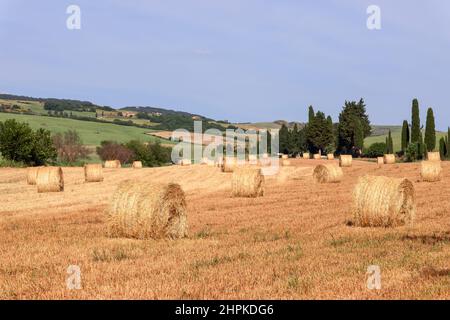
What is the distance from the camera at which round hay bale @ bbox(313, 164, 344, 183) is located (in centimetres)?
3669

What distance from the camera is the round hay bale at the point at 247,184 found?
27.9m

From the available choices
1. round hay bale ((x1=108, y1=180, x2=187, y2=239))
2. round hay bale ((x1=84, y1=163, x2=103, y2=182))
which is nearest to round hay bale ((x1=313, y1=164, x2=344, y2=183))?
round hay bale ((x1=84, y1=163, x2=103, y2=182))

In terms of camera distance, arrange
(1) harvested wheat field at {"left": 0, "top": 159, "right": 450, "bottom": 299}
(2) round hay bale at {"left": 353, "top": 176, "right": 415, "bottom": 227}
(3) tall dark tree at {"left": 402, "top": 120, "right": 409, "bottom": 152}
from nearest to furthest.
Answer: (1) harvested wheat field at {"left": 0, "top": 159, "right": 450, "bottom": 299} → (2) round hay bale at {"left": 353, "top": 176, "right": 415, "bottom": 227} → (3) tall dark tree at {"left": 402, "top": 120, "right": 409, "bottom": 152}

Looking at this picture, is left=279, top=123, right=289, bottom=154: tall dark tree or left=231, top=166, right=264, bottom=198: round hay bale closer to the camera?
left=231, top=166, right=264, bottom=198: round hay bale

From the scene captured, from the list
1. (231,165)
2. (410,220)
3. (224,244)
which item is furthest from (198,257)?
(231,165)

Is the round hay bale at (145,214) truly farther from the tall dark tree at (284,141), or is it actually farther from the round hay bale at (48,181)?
the tall dark tree at (284,141)

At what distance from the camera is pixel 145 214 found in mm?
15180

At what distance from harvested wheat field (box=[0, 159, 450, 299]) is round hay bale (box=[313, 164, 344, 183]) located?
15.0m

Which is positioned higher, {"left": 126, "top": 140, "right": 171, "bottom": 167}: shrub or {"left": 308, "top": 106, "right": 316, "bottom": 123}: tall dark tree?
{"left": 308, "top": 106, "right": 316, "bottom": 123}: tall dark tree

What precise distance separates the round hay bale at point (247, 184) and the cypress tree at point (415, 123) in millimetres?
59308

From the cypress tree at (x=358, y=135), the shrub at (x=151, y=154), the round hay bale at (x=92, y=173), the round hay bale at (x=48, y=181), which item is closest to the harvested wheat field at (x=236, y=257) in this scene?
the round hay bale at (x=48, y=181)

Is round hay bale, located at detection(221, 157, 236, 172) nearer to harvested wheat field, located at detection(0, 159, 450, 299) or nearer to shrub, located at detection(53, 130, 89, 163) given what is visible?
harvested wheat field, located at detection(0, 159, 450, 299)

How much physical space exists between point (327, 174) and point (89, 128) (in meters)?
94.1
